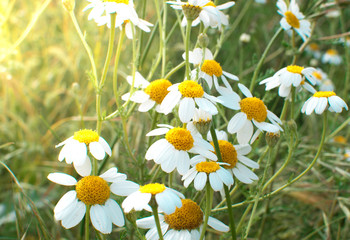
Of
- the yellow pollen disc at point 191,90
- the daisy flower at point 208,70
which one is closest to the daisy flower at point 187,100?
the yellow pollen disc at point 191,90

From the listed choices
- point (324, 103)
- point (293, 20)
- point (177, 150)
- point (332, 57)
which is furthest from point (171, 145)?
point (332, 57)

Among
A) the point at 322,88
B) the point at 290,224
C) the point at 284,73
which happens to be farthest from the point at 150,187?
the point at 322,88

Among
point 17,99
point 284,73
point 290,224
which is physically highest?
point 284,73

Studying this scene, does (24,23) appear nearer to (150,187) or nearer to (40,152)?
(40,152)

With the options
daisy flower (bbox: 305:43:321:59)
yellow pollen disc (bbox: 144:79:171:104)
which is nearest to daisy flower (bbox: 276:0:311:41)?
yellow pollen disc (bbox: 144:79:171:104)

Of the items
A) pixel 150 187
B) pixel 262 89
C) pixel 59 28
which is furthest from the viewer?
pixel 59 28

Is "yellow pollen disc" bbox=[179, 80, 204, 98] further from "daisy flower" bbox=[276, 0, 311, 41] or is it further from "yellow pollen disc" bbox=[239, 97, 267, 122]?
"daisy flower" bbox=[276, 0, 311, 41]
